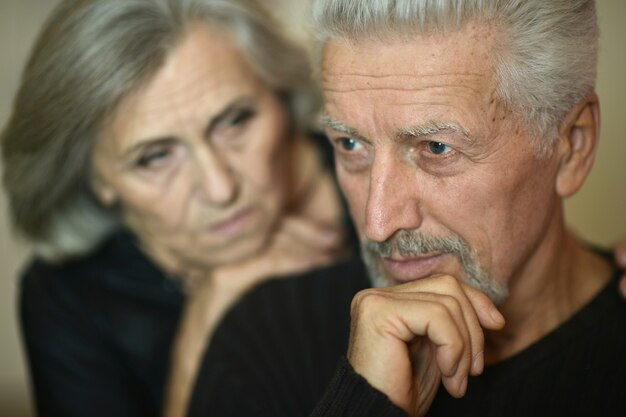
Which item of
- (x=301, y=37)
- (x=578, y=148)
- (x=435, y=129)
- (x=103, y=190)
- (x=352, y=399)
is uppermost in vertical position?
(x=435, y=129)

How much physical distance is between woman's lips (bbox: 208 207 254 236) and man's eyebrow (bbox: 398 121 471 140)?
2.80 ft

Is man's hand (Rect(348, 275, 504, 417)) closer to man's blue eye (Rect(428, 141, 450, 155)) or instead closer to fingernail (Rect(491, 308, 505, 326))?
fingernail (Rect(491, 308, 505, 326))

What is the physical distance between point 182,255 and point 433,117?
113 centimetres

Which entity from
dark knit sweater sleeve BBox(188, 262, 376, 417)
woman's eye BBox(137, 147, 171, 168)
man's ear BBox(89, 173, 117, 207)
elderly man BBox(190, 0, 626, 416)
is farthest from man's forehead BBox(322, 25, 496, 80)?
man's ear BBox(89, 173, 117, 207)

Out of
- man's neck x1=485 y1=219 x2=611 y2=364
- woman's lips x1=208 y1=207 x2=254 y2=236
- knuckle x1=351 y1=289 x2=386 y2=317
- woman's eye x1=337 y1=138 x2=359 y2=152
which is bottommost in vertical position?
woman's lips x1=208 y1=207 x2=254 y2=236

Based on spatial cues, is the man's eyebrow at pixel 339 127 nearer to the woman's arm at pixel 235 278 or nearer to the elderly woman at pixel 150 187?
the elderly woman at pixel 150 187

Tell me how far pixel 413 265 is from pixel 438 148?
0.74 feet

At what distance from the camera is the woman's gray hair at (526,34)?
1.15 meters

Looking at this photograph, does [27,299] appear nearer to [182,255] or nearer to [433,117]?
[182,255]

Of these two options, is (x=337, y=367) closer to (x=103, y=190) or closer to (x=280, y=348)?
(x=280, y=348)

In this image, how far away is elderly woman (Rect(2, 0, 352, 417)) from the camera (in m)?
1.82

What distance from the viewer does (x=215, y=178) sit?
6.04ft

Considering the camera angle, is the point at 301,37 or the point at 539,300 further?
the point at 301,37

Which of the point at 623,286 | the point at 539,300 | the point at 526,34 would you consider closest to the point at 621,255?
the point at 623,286
